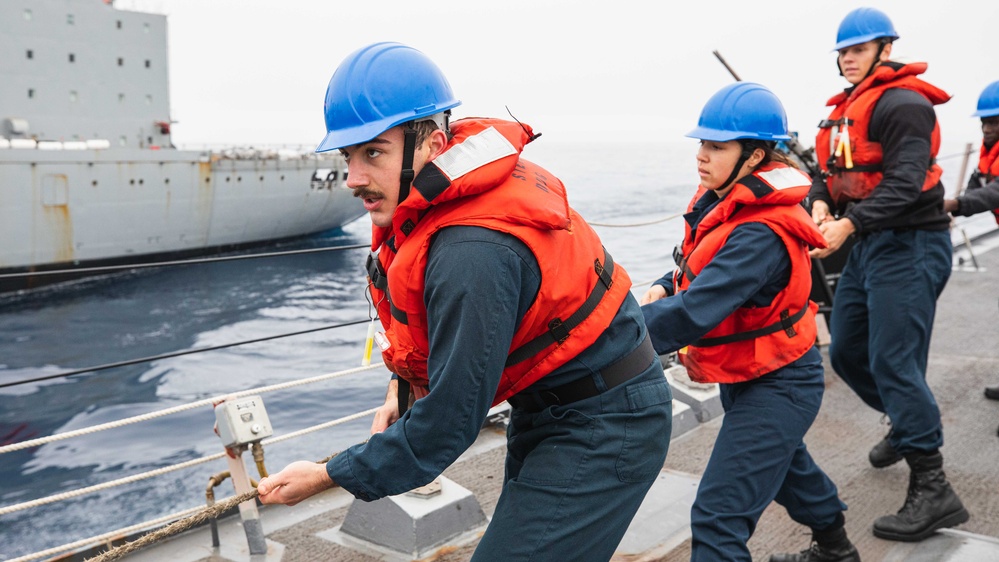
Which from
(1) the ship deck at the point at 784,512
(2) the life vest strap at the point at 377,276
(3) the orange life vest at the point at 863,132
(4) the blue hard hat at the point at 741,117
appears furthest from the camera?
(3) the orange life vest at the point at 863,132

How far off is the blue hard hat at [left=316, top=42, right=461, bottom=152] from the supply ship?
103 ft

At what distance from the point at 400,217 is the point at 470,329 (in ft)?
1.04

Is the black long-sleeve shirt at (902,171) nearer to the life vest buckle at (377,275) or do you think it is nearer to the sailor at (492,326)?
the sailor at (492,326)

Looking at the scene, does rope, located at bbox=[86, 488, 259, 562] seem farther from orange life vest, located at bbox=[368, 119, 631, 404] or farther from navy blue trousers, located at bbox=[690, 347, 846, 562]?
navy blue trousers, located at bbox=[690, 347, 846, 562]

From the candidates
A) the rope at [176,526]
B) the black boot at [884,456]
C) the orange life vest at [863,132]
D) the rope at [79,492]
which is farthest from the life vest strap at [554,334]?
the black boot at [884,456]

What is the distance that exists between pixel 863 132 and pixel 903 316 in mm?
893

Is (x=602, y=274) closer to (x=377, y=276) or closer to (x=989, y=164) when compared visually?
(x=377, y=276)

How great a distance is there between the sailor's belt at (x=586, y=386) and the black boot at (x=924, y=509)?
220 cm

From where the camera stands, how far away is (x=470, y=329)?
1593mm

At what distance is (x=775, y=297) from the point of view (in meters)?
2.80

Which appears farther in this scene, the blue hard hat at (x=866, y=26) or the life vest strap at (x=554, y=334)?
the blue hard hat at (x=866, y=26)

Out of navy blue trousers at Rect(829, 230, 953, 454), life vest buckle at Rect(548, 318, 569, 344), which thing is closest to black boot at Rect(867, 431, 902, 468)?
navy blue trousers at Rect(829, 230, 953, 454)

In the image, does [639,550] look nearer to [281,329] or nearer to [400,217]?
[400,217]

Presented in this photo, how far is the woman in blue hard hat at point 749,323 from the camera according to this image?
2.61 m
